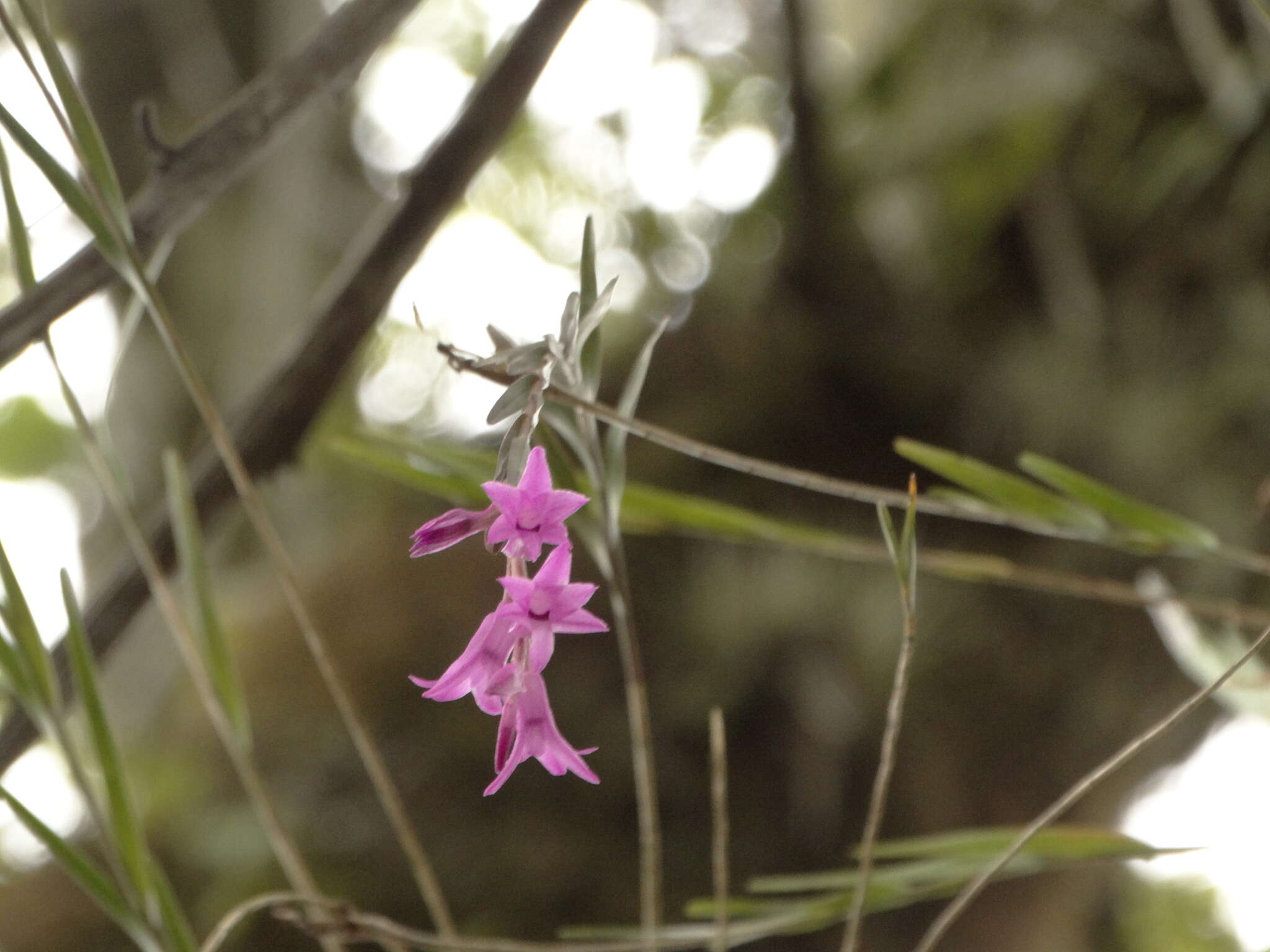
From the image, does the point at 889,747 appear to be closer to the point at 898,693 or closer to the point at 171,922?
the point at 898,693

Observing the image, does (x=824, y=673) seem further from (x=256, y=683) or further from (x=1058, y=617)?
(x=256, y=683)

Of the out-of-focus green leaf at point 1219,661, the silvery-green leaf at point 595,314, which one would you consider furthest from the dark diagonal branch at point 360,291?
the out-of-focus green leaf at point 1219,661

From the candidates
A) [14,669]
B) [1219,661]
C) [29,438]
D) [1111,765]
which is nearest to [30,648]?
[14,669]

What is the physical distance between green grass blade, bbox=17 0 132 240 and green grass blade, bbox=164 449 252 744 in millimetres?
91

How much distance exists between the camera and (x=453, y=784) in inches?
33.3

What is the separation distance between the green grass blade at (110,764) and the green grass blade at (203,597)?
47 millimetres

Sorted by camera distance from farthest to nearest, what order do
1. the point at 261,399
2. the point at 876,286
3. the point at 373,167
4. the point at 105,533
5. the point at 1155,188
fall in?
1. the point at 373,167
2. the point at 105,533
3. the point at 876,286
4. the point at 1155,188
5. the point at 261,399

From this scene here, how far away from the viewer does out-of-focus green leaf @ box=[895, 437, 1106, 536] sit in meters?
0.29

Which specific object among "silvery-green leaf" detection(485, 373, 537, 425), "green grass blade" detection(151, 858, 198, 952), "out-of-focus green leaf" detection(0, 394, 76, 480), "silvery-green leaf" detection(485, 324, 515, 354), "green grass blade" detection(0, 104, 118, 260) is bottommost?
"green grass blade" detection(151, 858, 198, 952)

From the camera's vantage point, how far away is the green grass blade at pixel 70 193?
23cm

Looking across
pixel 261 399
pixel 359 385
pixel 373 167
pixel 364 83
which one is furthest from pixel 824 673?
pixel 364 83

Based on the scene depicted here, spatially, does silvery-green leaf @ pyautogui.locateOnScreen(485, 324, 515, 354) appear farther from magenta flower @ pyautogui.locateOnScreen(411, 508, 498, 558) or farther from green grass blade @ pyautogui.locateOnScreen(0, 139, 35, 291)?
green grass blade @ pyautogui.locateOnScreen(0, 139, 35, 291)

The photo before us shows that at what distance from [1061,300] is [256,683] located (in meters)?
0.78

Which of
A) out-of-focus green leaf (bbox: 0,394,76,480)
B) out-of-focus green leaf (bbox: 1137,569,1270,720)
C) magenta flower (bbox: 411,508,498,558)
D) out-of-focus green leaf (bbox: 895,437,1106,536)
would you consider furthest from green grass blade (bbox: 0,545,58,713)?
out-of-focus green leaf (bbox: 0,394,76,480)
